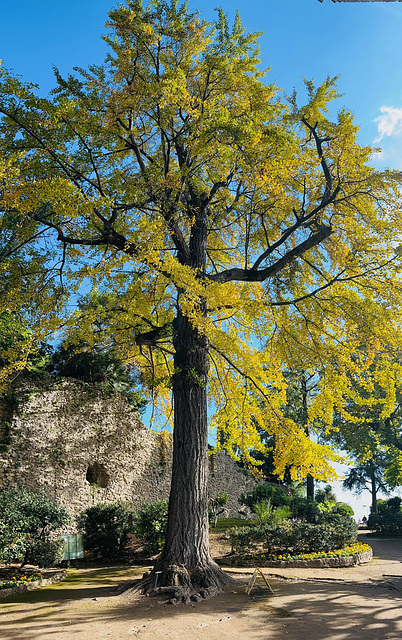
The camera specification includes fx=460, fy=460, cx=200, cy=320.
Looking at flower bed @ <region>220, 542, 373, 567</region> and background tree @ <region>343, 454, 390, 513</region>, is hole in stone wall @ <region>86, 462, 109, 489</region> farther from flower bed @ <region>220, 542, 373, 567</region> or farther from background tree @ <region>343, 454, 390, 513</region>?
background tree @ <region>343, 454, 390, 513</region>

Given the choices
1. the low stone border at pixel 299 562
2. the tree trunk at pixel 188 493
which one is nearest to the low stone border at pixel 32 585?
the tree trunk at pixel 188 493

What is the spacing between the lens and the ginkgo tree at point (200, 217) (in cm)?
709

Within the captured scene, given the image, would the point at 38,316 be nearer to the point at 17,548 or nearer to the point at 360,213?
the point at 17,548

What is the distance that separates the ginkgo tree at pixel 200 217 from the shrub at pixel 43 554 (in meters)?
3.95

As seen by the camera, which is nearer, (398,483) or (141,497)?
(141,497)

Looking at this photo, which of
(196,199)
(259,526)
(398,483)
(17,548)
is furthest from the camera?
(398,483)

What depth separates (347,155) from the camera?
7707 mm

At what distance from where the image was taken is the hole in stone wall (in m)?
14.5

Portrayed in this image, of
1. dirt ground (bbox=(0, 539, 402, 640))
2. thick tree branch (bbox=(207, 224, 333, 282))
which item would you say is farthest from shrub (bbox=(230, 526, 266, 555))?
thick tree branch (bbox=(207, 224, 333, 282))

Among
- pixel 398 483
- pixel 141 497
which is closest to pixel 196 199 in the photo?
pixel 141 497

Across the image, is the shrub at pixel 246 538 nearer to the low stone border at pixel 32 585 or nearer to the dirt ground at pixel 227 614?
the dirt ground at pixel 227 614

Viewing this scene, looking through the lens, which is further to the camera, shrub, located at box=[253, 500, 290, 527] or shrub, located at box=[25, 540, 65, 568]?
shrub, located at box=[253, 500, 290, 527]

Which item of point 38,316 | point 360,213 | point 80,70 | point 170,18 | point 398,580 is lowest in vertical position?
point 398,580

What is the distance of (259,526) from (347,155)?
8521mm
